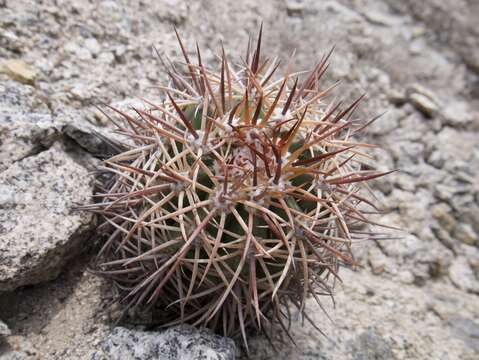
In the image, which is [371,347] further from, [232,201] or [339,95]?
[339,95]

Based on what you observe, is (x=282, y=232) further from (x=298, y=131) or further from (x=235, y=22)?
(x=235, y=22)

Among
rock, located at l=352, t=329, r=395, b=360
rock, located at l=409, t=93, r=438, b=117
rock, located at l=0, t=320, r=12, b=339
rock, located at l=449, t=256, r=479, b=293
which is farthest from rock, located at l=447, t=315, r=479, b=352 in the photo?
rock, located at l=0, t=320, r=12, b=339

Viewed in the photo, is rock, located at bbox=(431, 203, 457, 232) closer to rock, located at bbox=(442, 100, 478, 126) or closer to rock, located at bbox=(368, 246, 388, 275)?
rock, located at bbox=(368, 246, 388, 275)

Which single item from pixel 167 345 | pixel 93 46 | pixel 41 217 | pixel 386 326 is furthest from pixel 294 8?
pixel 167 345

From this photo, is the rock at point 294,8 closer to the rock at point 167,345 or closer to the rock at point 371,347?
the rock at point 371,347

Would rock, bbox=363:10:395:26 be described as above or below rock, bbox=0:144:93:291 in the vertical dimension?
above

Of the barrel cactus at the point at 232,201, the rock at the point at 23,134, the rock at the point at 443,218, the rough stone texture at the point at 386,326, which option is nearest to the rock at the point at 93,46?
the rock at the point at 23,134
